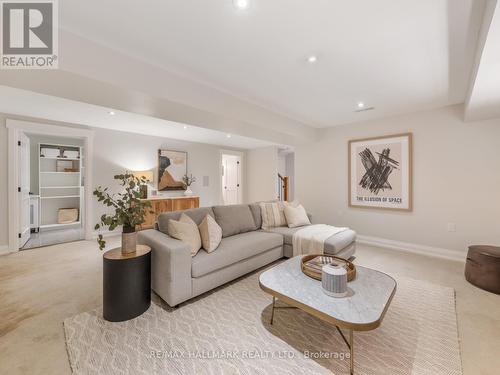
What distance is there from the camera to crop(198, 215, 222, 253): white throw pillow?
7.75 ft

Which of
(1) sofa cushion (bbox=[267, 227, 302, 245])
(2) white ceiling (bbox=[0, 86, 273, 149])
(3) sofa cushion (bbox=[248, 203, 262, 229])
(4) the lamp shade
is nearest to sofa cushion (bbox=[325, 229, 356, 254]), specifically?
(1) sofa cushion (bbox=[267, 227, 302, 245])

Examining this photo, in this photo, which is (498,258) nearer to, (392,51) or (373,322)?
(373,322)

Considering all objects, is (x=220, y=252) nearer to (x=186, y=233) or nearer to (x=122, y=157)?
(x=186, y=233)

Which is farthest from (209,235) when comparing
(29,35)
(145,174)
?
Result: (145,174)

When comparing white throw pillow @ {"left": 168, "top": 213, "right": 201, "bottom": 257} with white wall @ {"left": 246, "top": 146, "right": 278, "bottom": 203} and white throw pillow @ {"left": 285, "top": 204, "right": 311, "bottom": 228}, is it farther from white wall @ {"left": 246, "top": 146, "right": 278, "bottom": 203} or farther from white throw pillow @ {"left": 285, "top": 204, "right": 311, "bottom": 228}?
white wall @ {"left": 246, "top": 146, "right": 278, "bottom": 203}

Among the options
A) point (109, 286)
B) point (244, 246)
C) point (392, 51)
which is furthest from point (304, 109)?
point (109, 286)

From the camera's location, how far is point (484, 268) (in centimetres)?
239

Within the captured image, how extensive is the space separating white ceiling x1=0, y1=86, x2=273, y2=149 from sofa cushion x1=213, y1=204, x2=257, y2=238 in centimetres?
218

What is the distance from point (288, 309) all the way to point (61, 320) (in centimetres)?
201

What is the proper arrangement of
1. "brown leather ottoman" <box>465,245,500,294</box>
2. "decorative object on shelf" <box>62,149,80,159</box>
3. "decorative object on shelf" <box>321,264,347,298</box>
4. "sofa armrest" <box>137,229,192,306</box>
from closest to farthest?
"decorative object on shelf" <box>321,264,347,298</box>, "sofa armrest" <box>137,229,192,306</box>, "brown leather ottoman" <box>465,245,500,294</box>, "decorative object on shelf" <box>62,149,80,159</box>

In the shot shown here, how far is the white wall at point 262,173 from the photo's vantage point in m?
6.72

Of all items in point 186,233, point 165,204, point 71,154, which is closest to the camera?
point 186,233

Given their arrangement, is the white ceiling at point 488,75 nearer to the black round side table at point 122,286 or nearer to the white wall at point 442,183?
the white wall at point 442,183

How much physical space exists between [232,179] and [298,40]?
5783 mm
